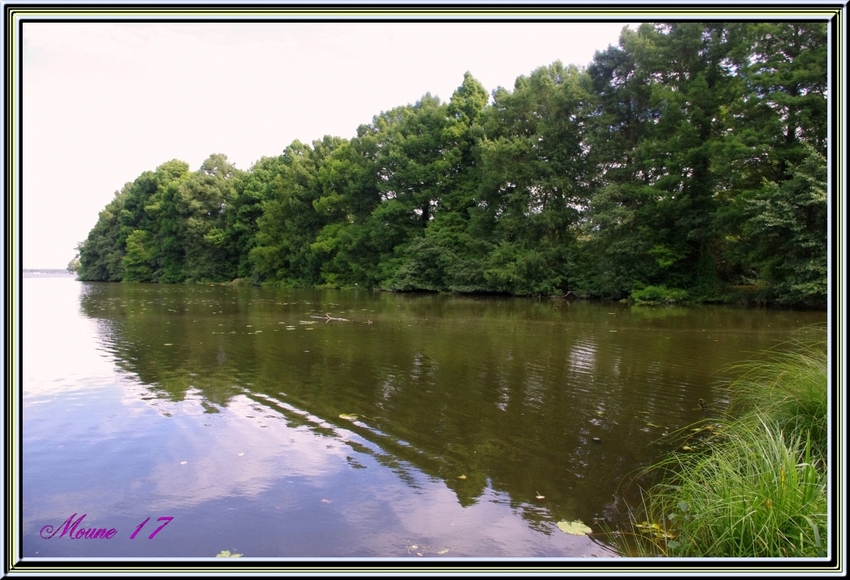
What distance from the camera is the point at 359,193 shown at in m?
42.9

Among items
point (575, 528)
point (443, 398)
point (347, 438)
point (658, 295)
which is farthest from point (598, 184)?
point (575, 528)

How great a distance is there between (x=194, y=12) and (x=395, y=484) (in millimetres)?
3585

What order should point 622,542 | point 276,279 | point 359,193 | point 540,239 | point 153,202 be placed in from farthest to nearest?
point 153,202
point 276,279
point 359,193
point 540,239
point 622,542

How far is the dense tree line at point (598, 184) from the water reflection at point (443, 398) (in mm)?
8912

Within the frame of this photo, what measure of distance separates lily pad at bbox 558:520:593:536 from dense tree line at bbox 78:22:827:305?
671 inches

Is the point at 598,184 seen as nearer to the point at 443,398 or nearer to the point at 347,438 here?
the point at 443,398

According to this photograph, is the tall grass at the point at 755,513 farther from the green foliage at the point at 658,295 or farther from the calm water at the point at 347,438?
the green foliage at the point at 658,295

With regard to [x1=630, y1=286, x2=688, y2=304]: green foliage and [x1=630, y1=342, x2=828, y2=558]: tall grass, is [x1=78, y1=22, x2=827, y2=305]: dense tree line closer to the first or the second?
[x1=630, y1=286, x2=688, y2=304]: green foliage

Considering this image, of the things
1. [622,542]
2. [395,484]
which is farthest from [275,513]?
[622,542]

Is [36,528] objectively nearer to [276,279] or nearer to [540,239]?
[540,239]

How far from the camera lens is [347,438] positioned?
5.74 metres

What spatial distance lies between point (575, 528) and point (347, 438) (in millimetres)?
2653
